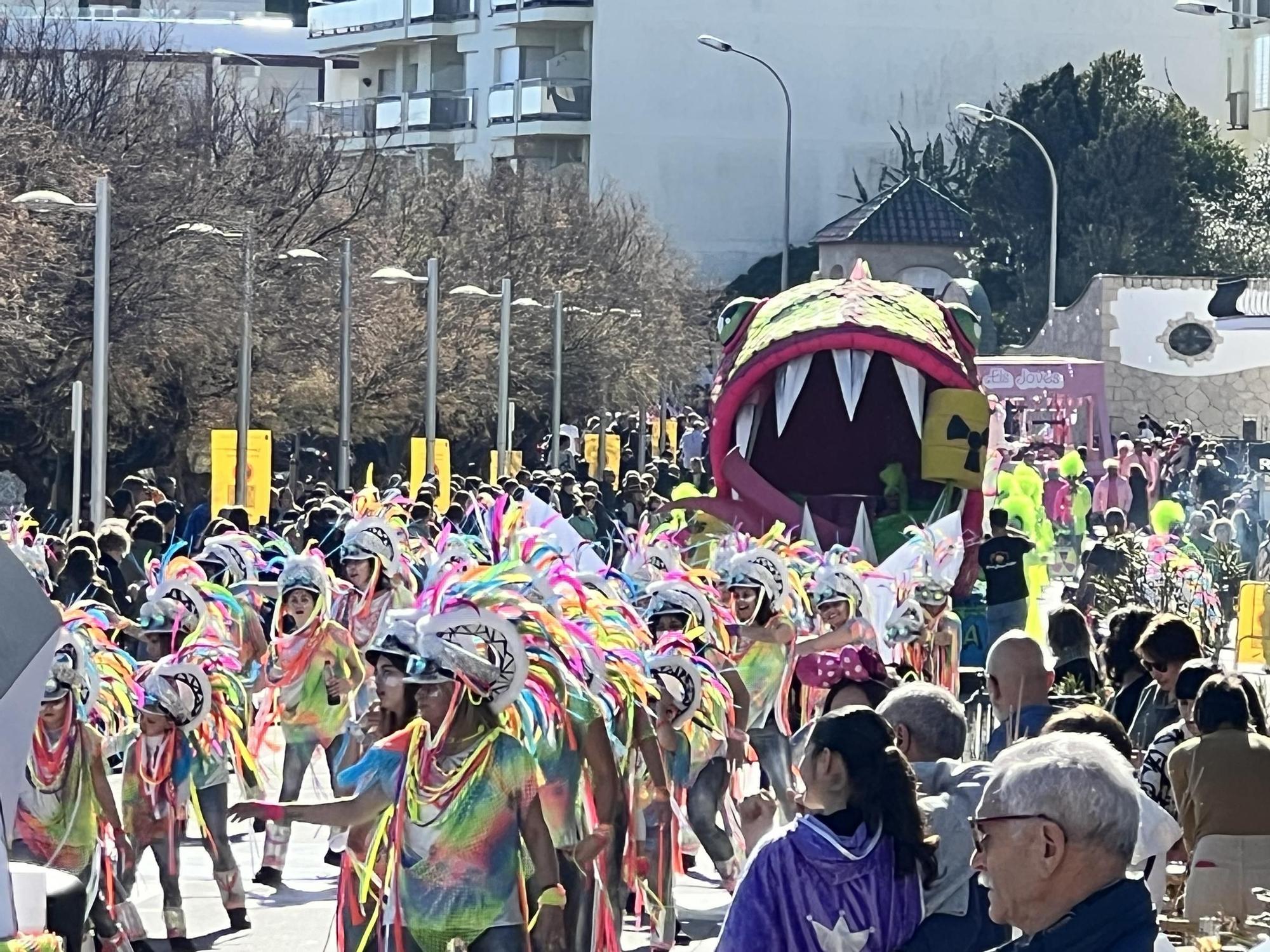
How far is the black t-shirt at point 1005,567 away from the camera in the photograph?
1769cm

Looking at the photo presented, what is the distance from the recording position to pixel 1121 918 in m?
4.51

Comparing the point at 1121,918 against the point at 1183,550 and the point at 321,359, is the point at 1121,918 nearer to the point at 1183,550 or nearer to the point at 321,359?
the point at 1183,550

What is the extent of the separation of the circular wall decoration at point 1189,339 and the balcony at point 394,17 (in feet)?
96.3

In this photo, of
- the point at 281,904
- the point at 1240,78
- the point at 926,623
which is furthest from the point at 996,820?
the point at 1240,78

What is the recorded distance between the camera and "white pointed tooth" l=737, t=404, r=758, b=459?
2128 centimetres

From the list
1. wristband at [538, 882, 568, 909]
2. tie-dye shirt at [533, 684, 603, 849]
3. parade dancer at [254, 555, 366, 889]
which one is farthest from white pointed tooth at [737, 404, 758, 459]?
wristband at [538, 882, 568, 909]

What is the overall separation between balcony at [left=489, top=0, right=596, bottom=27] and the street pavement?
2373 inches

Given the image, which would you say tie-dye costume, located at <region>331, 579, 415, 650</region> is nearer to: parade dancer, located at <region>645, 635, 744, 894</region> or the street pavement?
the street pavement

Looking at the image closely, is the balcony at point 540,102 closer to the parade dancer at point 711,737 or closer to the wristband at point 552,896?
the parade dancer at point 711,737

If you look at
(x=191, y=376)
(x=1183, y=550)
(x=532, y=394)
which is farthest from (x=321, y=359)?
(x=1183, y=550)

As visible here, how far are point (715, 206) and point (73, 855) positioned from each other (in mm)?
65462

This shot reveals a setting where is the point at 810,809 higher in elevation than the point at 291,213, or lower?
lower

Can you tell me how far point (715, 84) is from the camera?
246 ft

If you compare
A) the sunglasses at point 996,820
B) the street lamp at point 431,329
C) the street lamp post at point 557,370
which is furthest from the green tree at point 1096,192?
the sunglasses at point 996,820
